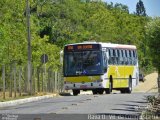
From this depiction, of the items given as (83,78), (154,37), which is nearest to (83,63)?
(83,78)

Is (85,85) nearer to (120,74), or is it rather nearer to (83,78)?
(83,78)

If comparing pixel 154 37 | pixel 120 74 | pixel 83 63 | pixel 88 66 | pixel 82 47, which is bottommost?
pixel 120 74

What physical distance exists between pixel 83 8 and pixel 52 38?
27.8m

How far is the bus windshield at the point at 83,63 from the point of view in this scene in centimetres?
4153

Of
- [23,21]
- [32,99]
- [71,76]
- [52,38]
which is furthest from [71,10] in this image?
[32,99]

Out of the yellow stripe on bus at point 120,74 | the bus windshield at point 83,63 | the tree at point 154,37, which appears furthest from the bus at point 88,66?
the tree at point 154,37

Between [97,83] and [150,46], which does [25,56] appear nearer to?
[97,83]

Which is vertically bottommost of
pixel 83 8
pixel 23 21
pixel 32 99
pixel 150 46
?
pixel 32 99

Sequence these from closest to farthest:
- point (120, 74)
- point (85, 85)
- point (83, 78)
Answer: point (85, 85) < point (83, 78) < point (120, 74)

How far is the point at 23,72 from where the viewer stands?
41.9 m

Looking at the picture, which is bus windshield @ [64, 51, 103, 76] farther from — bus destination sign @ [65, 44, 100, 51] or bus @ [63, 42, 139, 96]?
bus destination sign @ [65, 44, 100, 51]

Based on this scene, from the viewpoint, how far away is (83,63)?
137 feet

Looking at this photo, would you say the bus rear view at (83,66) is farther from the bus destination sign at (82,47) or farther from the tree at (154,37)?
the tree at (154,37)

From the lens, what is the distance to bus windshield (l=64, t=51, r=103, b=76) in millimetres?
41531
